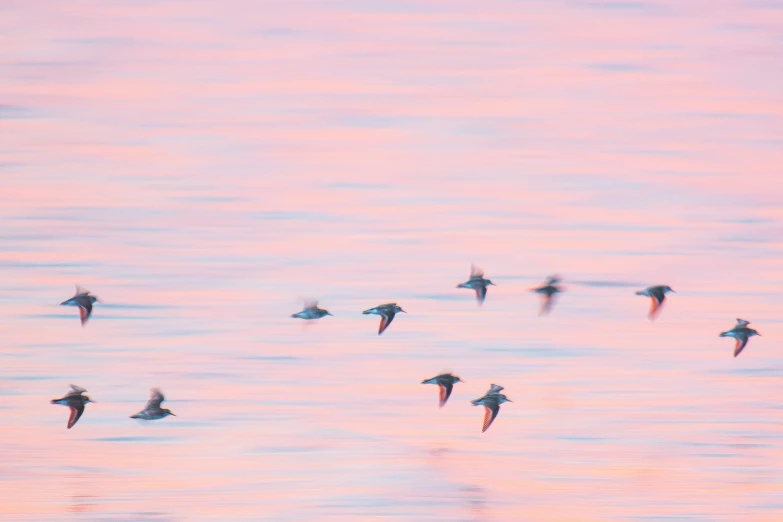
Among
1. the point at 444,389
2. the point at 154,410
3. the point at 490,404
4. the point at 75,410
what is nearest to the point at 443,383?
the point at 444,389

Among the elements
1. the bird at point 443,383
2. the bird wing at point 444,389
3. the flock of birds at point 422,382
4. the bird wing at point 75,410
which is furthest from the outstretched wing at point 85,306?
the bird wing at point 444,389

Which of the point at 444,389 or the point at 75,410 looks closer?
the point at 75,410

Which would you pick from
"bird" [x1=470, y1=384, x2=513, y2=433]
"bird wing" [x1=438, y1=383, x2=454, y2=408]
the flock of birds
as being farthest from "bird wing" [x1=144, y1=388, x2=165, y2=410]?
"bird" [x1=470, y1=384, x2=513, y2=433]

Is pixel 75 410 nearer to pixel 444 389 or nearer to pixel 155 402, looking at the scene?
pixel 155 402

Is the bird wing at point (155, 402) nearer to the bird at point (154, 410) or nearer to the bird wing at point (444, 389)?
the bird at point (154, 410)

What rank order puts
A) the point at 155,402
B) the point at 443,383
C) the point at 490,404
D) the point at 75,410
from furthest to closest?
the point at 155,402 → the point at 443,383 → the point at 490,404 → the point at 75,410

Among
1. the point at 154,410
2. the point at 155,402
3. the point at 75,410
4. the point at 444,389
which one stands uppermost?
the point at 444,389

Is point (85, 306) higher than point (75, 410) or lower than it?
higher

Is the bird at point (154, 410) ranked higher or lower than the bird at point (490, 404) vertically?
lower

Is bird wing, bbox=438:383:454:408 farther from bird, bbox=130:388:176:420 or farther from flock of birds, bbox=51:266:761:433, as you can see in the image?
bird, bbox=130:388:176:420

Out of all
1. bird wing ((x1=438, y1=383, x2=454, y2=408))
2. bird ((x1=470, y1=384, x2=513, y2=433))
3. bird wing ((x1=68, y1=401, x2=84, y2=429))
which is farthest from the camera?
bird wing ((x1=438, y1=383, x2=454, y2=408))

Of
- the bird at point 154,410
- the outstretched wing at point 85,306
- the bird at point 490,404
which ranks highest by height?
the outstretched wing at point 85,306

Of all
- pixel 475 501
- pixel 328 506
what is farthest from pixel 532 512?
pixel 328 506

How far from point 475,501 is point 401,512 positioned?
106 cm
